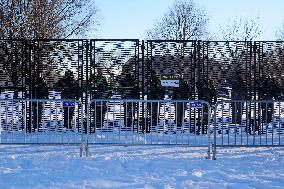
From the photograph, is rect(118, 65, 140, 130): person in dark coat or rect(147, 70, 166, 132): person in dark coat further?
rect(147, 70, 166, 132): person in dark coat

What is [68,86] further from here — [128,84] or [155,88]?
[155,88]

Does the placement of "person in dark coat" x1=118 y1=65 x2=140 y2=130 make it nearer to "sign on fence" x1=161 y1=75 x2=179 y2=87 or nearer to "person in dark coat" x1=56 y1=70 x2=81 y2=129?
"sign on fence" x1=161 y1=75 x2=179 y2=87

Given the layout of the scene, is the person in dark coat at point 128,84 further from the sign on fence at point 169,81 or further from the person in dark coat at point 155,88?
the sign on fence at point 169,81

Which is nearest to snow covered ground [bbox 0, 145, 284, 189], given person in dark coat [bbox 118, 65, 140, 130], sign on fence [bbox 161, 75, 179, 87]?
person in dark coat [bbox 118, 65, 140, 130]

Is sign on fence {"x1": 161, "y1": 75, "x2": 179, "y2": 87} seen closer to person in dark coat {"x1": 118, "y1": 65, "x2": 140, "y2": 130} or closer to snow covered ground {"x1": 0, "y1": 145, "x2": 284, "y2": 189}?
person in dark coat {"x1": 118, "y1": 65, "x2": 140, "y2": 130}

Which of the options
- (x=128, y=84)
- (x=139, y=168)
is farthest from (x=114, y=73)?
(x=139, y=168)

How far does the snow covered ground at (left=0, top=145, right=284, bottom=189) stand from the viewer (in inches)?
280

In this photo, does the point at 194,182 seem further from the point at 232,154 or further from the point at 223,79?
the point at 223,79

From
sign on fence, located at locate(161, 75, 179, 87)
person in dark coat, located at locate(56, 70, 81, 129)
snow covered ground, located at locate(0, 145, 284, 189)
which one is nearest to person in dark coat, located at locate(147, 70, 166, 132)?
sign on fence, located at locate(161, 75, 179, 87)

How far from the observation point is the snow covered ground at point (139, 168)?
23.3ft

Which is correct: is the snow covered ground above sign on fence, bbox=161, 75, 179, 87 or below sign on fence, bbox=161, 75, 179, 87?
below

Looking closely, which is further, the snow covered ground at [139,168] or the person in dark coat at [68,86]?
the person in dark coat at [68,86]

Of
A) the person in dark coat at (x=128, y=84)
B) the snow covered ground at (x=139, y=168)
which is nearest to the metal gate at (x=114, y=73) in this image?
the person in dark coat at (x=128, y=84)

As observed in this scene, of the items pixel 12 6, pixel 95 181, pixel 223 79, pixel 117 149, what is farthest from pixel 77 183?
pixel 12 6
